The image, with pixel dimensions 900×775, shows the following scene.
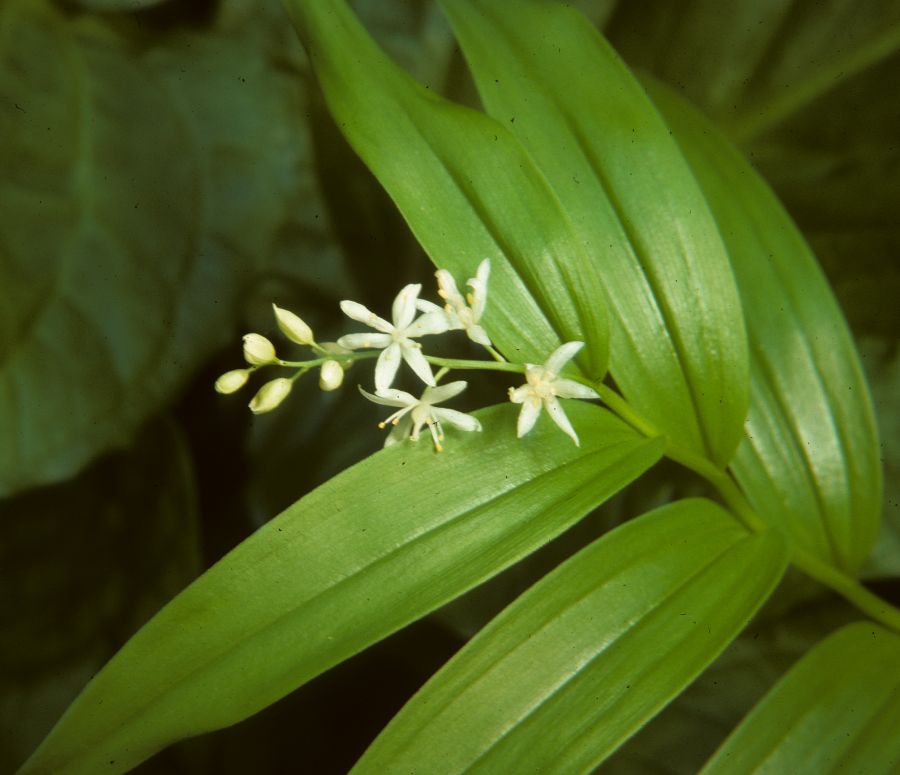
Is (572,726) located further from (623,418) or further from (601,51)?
(601,51)

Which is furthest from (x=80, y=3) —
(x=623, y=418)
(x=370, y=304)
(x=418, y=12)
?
(x=623, y=418)

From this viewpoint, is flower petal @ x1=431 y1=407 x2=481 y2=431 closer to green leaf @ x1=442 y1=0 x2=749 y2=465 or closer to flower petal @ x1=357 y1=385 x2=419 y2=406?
flower petal @ x1=357 y1=385 x2=419 y2=406

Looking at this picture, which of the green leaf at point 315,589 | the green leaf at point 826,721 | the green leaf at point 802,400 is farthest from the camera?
the green leaf at point 802,400

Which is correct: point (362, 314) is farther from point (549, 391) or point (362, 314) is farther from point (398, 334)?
point (549, 391)

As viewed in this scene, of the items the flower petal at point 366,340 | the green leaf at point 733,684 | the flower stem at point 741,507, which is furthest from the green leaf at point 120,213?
the green leaf at point 733,684

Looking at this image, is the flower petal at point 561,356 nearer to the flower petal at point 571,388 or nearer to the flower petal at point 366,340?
the flower petal at point 571,388

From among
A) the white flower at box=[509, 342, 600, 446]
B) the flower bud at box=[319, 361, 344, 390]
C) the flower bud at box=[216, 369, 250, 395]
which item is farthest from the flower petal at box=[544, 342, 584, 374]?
the flower bud at box=[216, 369, 250, 395]

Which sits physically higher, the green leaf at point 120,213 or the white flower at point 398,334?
the white flower at point 398,334
